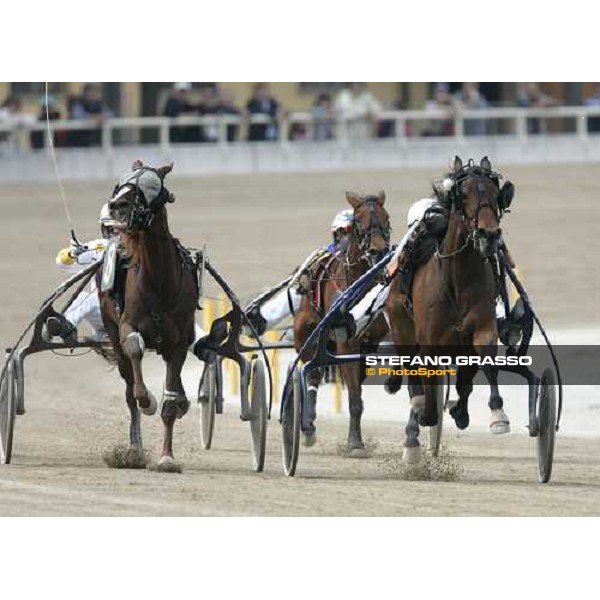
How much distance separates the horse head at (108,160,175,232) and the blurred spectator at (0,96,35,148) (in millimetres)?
14712

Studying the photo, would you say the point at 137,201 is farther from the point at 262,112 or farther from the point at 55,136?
the point at 262,112

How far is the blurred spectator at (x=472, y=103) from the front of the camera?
97.8 feet

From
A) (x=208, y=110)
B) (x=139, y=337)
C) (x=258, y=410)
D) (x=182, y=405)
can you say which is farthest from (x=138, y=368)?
(x=208, y=110)

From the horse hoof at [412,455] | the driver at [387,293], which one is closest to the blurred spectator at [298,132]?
the driver at [387,293]

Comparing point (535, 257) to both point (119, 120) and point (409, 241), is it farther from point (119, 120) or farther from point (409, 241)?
point (409, 241)

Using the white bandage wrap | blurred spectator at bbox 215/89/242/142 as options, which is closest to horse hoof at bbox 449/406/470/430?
the white bandage wrap

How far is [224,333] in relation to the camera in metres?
13.3

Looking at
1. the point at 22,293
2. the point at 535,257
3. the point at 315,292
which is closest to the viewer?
the point at 315,292

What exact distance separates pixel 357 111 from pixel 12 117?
15.7 ft

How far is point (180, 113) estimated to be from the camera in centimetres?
2827

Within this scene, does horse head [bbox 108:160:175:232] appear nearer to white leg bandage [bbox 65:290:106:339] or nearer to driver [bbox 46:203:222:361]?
driver [bbox 46:203:222:361]

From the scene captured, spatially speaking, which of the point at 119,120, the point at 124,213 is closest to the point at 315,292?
the point at 124,213

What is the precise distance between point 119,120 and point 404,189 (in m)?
3.86

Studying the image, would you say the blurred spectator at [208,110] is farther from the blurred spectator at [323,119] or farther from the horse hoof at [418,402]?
the horse hoof at [418,402]
